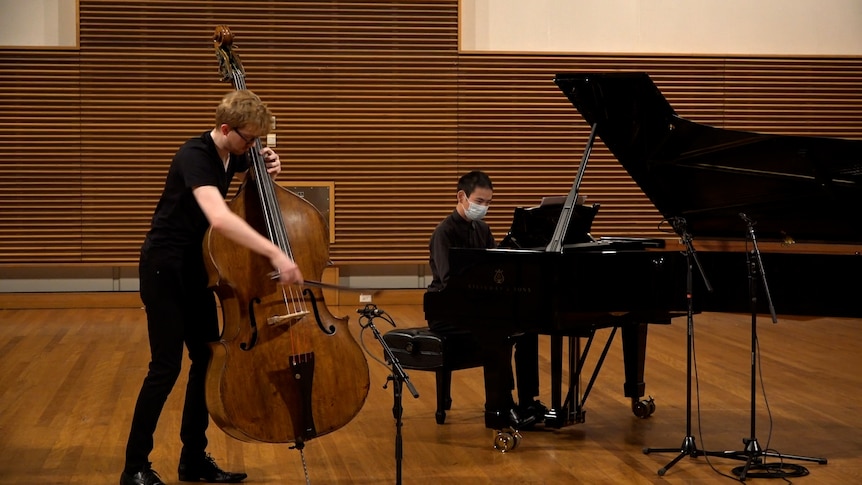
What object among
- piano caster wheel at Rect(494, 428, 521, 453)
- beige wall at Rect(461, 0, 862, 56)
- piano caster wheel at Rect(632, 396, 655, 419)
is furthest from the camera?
beige wall at Rect(461, 0, 862, 56)

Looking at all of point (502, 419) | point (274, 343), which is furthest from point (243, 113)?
point (502, 419)

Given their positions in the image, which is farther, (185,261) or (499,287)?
(499,287)

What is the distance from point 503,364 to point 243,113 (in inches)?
62.1

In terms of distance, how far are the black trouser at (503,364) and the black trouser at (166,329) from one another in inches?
42.4

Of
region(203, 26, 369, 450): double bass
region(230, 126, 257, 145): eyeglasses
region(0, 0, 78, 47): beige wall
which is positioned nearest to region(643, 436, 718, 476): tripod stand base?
region(203, 26, 369, 450): double bass

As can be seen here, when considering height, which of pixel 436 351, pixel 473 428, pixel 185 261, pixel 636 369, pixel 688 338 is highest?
pixel 185 261

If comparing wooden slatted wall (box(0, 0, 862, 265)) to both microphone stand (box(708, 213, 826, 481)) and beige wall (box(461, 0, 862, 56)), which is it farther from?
microphone stand (box(708, 213, 826, 481))

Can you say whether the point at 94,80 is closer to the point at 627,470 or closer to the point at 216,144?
the point at 216,144

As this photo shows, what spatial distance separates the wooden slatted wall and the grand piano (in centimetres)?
446

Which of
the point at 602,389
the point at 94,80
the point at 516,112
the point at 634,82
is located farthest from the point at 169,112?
the point at 634,82

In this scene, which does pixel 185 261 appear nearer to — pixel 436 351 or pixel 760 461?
pixel 436 351

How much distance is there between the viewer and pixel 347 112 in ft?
28.1

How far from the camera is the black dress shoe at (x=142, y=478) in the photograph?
3.20m

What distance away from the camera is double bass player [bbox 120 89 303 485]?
2.98 meters
